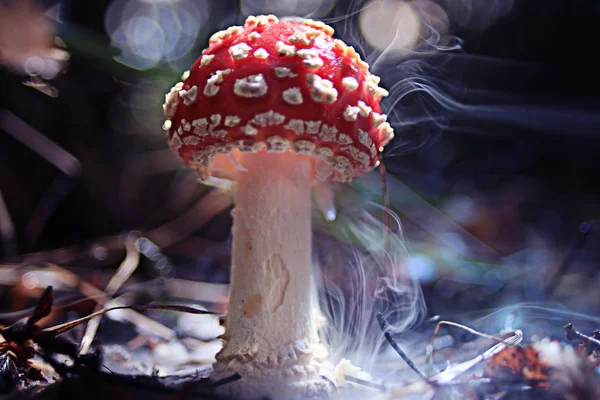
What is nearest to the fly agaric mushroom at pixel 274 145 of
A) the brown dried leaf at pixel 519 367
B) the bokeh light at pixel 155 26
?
the brown dried leaf at pixel 519 367

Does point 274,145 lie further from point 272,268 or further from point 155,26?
point 155,26

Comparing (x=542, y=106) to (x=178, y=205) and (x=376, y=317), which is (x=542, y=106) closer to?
(x=376, y=317)

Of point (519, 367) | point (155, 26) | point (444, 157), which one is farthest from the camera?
point (155, 26)

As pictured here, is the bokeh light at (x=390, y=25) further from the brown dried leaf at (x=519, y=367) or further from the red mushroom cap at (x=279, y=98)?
the brown dried leaf at (x=519, y=367)

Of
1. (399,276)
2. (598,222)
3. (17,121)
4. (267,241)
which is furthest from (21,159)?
(598,222)

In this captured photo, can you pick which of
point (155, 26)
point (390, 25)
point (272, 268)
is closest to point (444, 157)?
point (390, 25)

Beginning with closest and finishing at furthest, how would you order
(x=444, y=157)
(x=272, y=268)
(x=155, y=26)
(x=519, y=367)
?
(x=519, y=367)
(x=272, y=268)
(x=444, y=157)
(x=155, y=26)

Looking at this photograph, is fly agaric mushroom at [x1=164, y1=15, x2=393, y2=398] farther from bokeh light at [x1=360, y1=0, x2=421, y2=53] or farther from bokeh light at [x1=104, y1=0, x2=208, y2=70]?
bokeh light at [x1=104, y1=0, x2=208, y2=70]

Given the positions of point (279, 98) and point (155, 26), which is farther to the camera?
point (155, 26)
